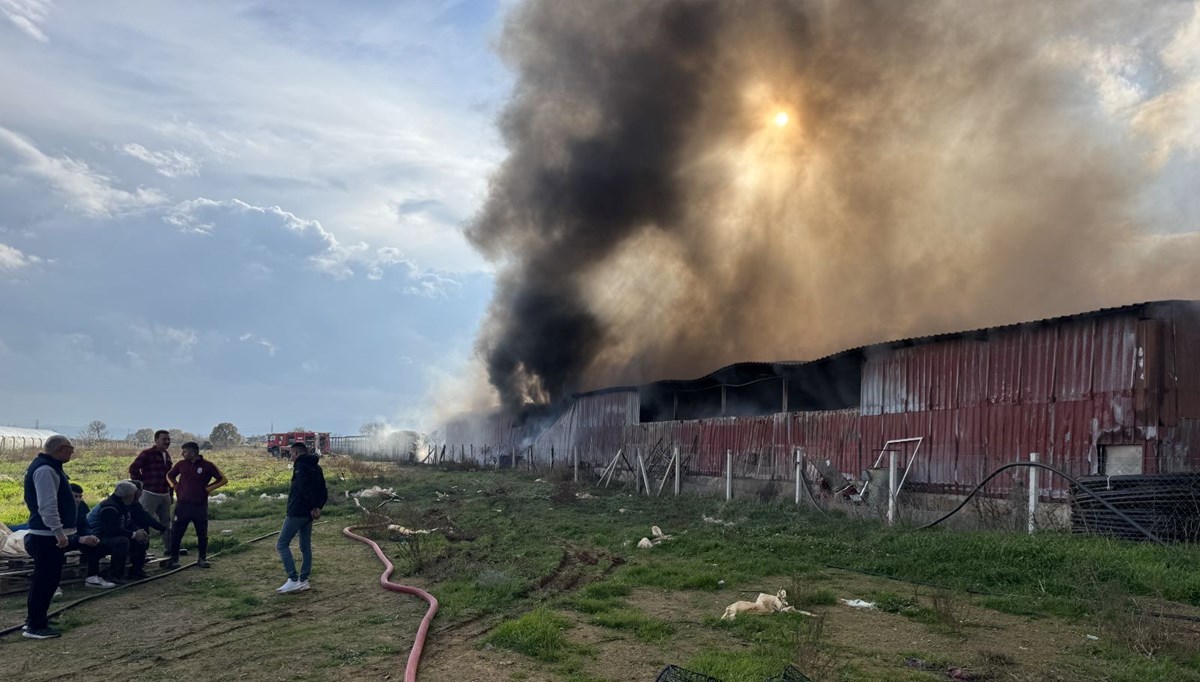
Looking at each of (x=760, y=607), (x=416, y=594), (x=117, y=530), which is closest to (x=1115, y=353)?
(x=760, y=607)

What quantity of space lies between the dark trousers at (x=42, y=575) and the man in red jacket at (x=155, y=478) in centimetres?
395

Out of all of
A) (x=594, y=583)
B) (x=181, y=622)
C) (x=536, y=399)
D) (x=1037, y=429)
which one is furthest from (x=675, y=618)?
(x=536, y=399)

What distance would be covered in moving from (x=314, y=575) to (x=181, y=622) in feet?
9.29

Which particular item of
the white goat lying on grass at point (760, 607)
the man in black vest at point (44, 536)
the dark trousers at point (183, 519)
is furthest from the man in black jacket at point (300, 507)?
the white goat lying on grass at point (760, 607)

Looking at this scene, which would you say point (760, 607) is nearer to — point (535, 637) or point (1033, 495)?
point (535, 637)

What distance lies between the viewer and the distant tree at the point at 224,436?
312ft

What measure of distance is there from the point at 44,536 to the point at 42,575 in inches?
15.3

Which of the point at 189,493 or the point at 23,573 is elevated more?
the point at 189,493

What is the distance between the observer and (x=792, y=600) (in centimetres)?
902

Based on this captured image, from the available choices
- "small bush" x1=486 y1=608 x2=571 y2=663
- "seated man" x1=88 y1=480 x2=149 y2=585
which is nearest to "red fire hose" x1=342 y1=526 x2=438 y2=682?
Result: "small bush" x1=486 y1=608 x2=571 y2=663

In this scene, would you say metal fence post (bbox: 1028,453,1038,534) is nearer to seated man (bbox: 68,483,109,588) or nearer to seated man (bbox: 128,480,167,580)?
seated man (bbox: 128,480,167,580)

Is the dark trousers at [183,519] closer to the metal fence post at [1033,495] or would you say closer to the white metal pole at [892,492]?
the white metal pole at [892,492]

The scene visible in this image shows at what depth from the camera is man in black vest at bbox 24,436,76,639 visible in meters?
7.96

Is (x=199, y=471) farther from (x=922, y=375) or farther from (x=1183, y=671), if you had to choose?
(x=922, y=375)
